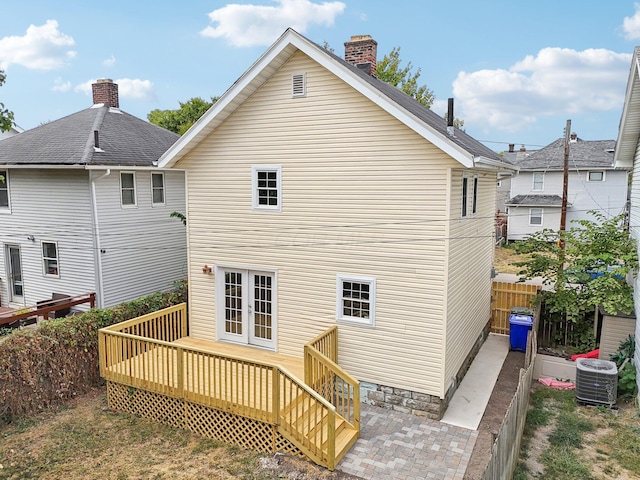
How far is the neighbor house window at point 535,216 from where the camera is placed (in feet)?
112

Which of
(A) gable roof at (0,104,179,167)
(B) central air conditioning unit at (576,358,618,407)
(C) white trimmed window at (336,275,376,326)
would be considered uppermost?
(A) gable roof at (0,104,179,167)

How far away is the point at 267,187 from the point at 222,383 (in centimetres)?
443

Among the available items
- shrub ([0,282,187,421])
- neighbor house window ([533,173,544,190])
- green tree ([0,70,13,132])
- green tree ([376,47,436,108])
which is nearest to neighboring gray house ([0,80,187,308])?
shrub ([0,282,187,421])

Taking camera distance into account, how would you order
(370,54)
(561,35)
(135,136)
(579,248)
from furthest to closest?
(561,35) → (135,136) → (370,54) → (579,248)

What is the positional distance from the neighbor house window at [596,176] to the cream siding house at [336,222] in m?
25.9

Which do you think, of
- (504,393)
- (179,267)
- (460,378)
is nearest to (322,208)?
(460,378)

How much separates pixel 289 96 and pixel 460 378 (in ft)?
25.1

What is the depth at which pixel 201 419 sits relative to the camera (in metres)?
9.30

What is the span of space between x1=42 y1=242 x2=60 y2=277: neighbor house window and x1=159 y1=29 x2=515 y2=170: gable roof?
A: 673 centimetres

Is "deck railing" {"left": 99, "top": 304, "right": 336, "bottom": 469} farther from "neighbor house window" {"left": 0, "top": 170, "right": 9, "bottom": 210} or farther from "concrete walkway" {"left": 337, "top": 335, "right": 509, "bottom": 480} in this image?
"neighbor house window" {"left": 0, "top": 170, "right": 9, "bottom": 210}

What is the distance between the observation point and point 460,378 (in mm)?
11297

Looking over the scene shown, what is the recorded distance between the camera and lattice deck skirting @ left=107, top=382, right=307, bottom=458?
8.56m

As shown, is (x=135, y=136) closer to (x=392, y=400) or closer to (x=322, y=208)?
(x=322, y=208)

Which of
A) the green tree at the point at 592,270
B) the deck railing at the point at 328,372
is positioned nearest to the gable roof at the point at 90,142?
the deck railing at the point at 328,372
